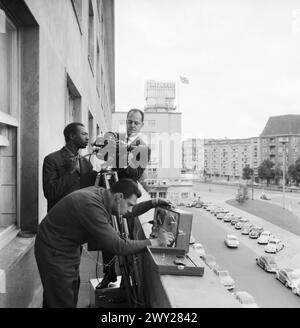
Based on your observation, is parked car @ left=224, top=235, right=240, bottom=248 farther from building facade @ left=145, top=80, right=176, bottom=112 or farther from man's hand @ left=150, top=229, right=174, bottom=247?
man's hand @ left=150, top=229, right=174, bottom=247

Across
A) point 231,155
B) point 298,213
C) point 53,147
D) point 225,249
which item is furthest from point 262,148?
point 53,147

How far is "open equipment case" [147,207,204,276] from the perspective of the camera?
155cm

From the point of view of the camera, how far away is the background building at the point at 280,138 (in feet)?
221

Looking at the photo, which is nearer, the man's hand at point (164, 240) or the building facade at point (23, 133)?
the man's hand at point (164, 240)

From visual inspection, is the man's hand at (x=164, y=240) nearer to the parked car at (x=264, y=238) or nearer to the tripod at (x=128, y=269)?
the tripod at (x=128, y=269)

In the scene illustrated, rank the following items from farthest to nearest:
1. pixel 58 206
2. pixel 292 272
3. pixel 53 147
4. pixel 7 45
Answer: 1. pixel 292 272
2. pixel 53 147
3. pixel 7 45
4. pixel 58 206

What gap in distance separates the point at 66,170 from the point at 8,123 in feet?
1.71

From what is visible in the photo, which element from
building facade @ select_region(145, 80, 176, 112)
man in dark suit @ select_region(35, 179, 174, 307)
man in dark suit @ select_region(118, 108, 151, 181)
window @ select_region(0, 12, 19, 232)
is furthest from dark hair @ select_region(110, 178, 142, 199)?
building facade @ select_region(145, 80, 176, 112)

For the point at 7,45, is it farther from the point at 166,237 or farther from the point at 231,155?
the point at 231,155

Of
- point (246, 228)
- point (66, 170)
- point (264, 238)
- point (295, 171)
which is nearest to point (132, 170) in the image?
point (66, 170)

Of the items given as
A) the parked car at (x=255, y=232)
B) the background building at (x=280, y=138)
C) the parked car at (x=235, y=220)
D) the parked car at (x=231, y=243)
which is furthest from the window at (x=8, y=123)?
the background building at (x=280, y=138)

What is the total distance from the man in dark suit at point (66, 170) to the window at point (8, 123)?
0.41m
